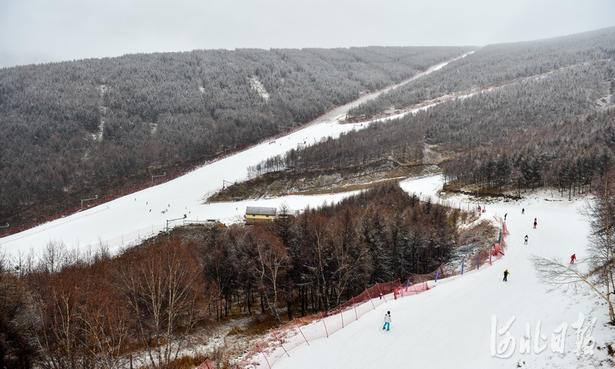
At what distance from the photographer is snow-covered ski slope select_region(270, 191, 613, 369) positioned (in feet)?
54.9

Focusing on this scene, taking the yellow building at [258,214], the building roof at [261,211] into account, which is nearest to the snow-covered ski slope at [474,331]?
the yellow building at [258,214]

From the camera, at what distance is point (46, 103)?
19250 centimetres

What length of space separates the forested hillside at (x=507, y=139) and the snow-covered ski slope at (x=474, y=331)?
4317cm

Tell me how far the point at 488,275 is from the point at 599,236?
1234 centimetres

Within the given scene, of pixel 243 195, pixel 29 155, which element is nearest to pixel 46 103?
pixel 29 155

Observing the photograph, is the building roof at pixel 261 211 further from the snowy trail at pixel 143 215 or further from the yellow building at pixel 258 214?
the snowy trail at pixel 143 215

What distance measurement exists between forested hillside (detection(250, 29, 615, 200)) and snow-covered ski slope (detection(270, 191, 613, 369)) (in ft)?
142

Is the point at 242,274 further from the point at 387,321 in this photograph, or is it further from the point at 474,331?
the point at 474,331

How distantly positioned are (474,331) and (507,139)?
360 feet

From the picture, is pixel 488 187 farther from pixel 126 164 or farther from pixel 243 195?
pixel 126 164

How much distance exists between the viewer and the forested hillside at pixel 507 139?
66812mm

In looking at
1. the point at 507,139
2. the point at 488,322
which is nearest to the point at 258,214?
the point at 488,322

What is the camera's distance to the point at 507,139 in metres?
111

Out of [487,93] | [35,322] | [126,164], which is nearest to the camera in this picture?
[35,322]
